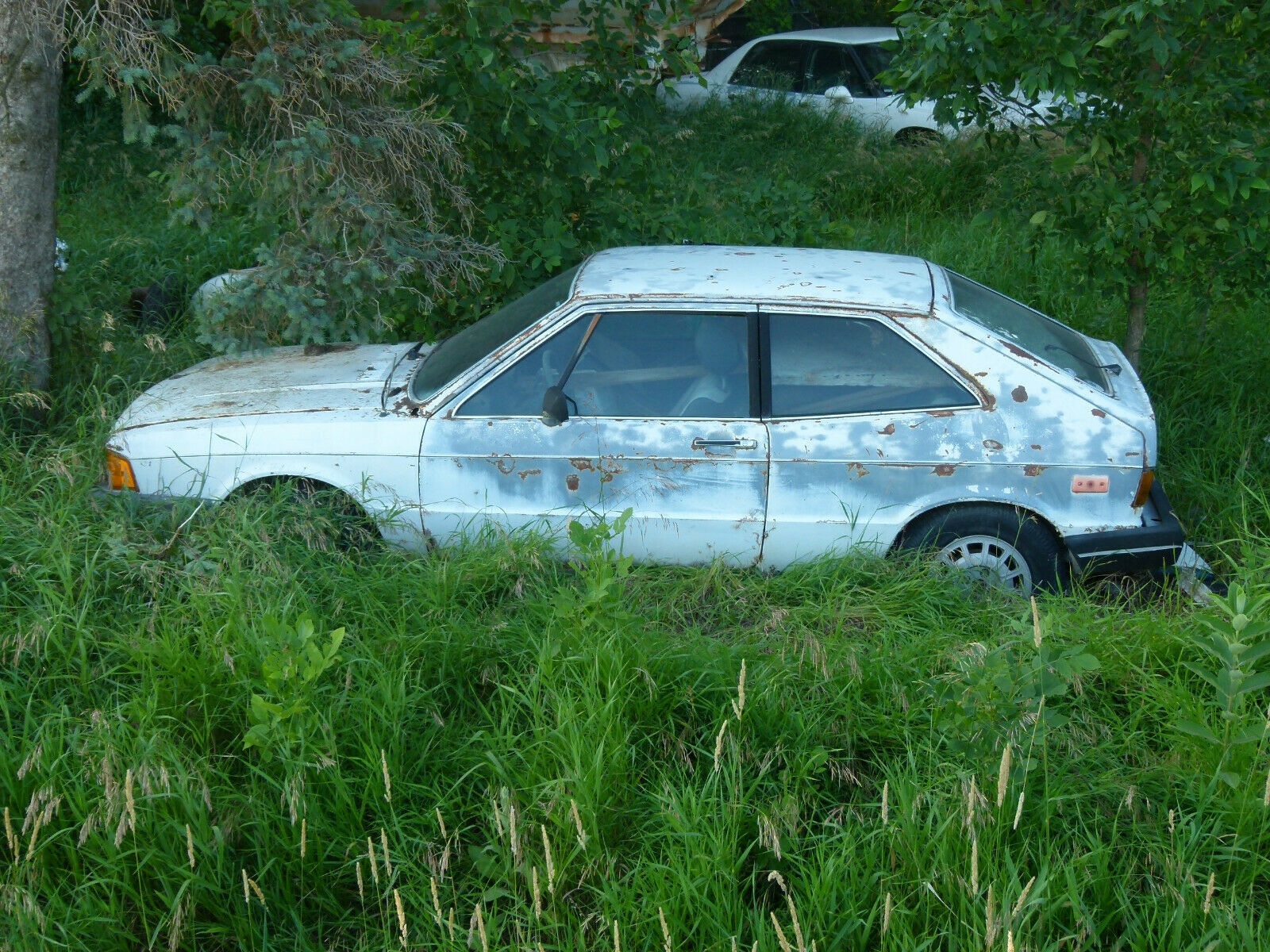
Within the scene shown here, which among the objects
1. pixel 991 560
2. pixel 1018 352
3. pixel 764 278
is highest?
pixel 764 278

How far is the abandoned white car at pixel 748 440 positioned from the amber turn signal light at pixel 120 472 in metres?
0.01

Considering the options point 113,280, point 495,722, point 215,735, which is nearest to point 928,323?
point 495,722

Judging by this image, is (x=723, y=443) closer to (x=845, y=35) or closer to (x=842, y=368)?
(x=842, y=368)

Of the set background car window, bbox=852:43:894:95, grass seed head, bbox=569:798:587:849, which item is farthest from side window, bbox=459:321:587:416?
background car window, bbox=852:43:894:95

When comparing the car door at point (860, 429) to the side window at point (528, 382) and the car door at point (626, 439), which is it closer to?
the car door at point (626, 439)

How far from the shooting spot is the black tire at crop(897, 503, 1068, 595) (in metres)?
4.22

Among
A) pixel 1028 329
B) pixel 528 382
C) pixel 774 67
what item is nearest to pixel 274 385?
pixel 528 382

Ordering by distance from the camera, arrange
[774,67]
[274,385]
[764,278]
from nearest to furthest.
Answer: [764,278]
[274,385]
[774,67]

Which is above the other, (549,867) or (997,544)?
(997,544)

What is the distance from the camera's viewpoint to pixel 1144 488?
162 inches

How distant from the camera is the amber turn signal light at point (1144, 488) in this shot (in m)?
4.10

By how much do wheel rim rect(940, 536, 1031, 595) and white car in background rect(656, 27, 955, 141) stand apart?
7.41 metres

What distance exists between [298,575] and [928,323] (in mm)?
2509

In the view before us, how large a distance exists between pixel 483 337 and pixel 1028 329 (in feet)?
7.41
